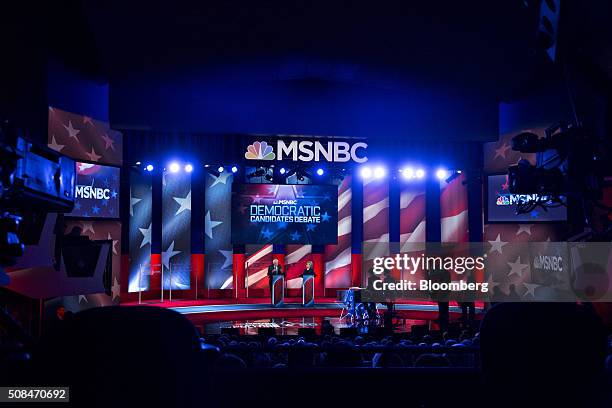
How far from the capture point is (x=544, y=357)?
2.09 m

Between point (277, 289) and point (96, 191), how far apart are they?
6.90 metres

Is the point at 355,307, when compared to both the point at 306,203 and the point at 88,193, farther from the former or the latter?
the point at 88,193

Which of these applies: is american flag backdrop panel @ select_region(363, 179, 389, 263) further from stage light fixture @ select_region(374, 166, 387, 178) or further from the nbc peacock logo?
the nbc peacock logo

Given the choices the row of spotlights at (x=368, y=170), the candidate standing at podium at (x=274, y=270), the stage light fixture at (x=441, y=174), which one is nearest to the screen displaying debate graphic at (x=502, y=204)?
the row of spotlights at (x=368, y=170)

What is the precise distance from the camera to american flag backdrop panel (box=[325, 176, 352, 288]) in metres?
15.6

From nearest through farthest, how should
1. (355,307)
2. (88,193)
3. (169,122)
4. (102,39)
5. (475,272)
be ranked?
(102,39), (88,193), (169,122), (355,307), (475,272)

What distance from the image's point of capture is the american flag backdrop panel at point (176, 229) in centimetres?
1396

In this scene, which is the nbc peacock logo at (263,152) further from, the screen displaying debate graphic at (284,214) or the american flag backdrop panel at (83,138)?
the american flag backdrop panel at (83,138)

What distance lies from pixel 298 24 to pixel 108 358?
6.74m

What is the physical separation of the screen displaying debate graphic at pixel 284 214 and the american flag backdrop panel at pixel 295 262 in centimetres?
351

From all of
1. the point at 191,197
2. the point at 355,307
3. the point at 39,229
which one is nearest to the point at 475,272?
the point at 355,307

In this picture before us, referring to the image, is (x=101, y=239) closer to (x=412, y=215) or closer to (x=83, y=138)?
(x=83, y=138)

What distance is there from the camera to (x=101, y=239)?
392 inches

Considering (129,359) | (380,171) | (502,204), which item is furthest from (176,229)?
(129,359)
